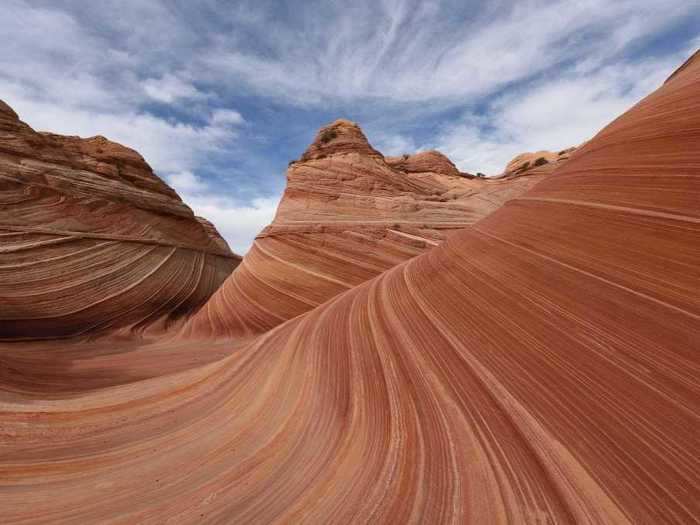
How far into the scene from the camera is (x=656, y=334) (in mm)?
1014

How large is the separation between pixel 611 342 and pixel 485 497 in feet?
2.21

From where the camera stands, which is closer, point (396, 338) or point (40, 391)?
point (396, 338)

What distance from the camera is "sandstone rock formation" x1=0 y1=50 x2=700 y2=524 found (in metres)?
0.88

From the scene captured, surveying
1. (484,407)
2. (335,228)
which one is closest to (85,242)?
(335,228)

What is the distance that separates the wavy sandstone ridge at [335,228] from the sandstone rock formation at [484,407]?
2142 millimetres

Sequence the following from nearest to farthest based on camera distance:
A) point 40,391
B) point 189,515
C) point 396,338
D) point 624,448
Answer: point 624,448 → point 189,515 → point 396,338 → point 40,391

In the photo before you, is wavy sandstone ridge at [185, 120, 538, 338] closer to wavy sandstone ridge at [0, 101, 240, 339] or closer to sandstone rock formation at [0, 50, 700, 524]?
wavy sandstone ridge at [0, 101, 240, 339]

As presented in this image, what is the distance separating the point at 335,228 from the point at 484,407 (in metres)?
3.47

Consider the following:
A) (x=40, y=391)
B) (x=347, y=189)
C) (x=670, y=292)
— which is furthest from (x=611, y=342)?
(x=347, y=189)

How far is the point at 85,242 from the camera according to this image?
5.32 meters

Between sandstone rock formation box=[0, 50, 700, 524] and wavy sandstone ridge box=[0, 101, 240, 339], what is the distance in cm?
353

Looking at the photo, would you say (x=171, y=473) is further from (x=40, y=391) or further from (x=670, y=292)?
(x=670, y=292)

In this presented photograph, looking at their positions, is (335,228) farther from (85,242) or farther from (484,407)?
(85,242)

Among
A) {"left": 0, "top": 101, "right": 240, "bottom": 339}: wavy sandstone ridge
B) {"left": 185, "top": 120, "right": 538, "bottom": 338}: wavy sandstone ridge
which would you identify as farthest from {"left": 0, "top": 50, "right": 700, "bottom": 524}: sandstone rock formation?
{"left": 0, "top": 101, "right": 240, "bottom": 339}: wavy sandstone ridge
